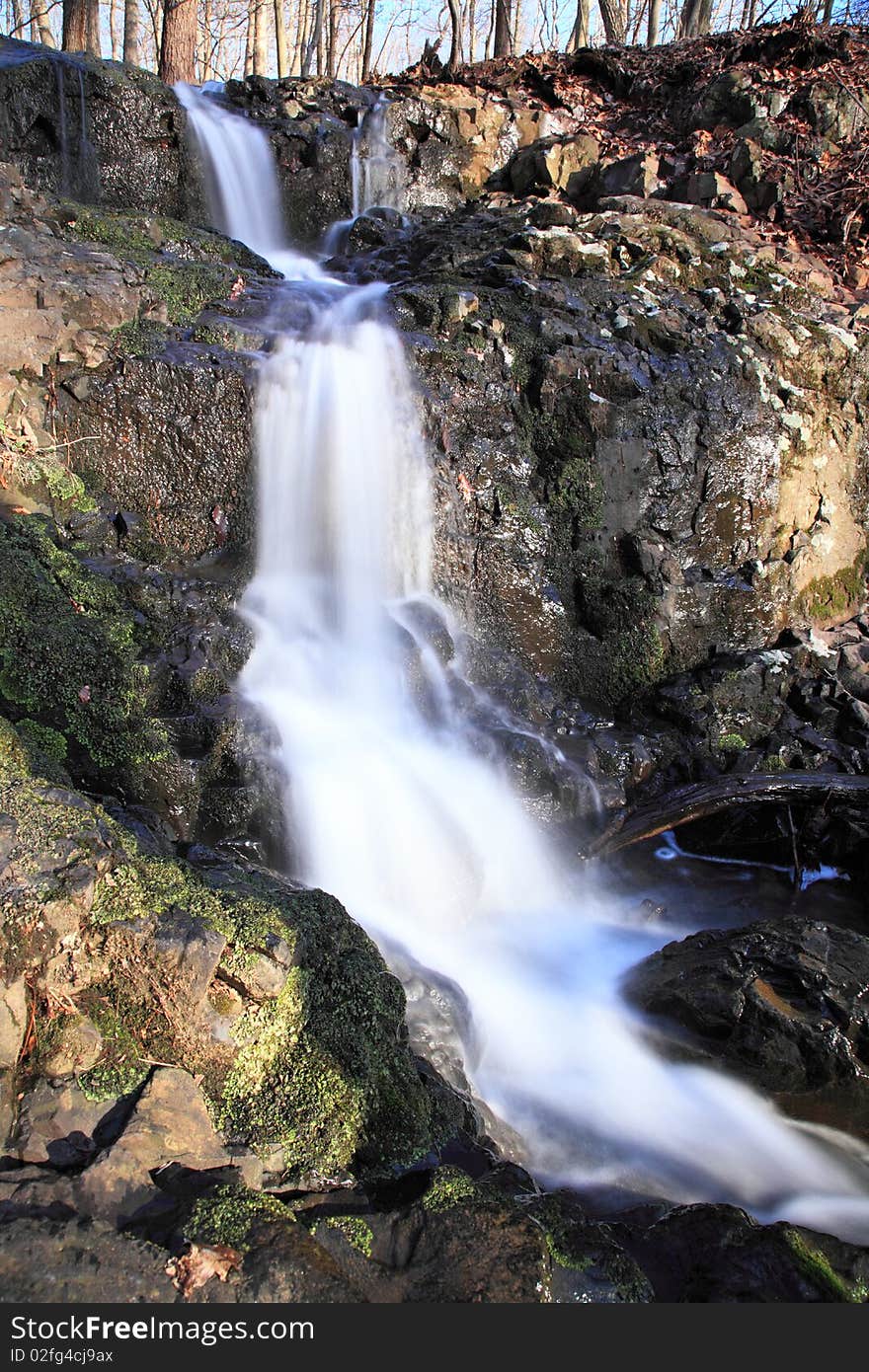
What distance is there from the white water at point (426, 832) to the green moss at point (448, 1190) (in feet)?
4.19

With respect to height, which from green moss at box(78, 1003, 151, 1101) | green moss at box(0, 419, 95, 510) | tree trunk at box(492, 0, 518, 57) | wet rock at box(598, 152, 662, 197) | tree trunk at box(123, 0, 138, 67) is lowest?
green moss at box(78, 1003, 151, 1101)

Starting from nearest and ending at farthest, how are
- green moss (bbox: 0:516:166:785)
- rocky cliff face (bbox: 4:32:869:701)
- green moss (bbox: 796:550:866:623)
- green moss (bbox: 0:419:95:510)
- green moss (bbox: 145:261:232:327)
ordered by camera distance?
green moss (bbox: 0:516:166:785) → green moss (bbox: 0:419:95:510) → rocky cliff face (bbox: 4:32:869:701) → green moss (bbox: 145:261:232:327) → green moss (bbox: 796:550:866:623)

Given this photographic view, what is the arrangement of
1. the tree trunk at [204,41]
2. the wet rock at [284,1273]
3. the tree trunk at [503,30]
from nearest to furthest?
the wet rock at [284,1273]
the tree trunk at [503,30]
the tree trunk at [204,41]

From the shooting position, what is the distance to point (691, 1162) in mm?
3762

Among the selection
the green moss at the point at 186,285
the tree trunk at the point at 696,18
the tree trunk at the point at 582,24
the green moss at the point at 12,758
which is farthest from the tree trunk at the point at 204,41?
the green moss at the point at 12,758

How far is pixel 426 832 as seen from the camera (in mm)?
5418

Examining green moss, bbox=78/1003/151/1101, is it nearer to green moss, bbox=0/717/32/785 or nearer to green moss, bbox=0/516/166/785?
green moss, bbox=0/717/32/785

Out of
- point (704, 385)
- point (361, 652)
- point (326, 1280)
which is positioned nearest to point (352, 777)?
point (361, 652)

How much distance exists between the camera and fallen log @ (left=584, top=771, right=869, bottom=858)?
5984mm

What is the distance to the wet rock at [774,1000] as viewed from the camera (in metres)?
4.11

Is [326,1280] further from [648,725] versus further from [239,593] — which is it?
[648,725]

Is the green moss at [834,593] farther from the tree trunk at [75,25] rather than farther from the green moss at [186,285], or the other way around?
the tree trunk at [75,25]

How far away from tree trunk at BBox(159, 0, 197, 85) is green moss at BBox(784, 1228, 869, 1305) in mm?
15293

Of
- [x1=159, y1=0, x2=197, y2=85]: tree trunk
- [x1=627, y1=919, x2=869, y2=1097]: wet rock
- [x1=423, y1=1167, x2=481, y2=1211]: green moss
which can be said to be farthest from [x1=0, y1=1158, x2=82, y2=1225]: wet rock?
[x1=159, y1=0, x2=197, y2=85]: tree trunk
